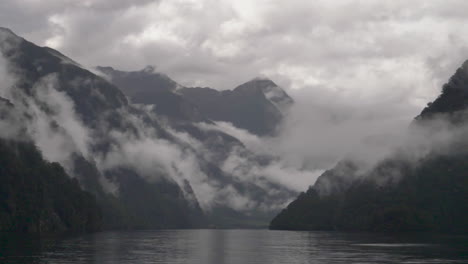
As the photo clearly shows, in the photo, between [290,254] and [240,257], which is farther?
[290,254]

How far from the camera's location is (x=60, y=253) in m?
178

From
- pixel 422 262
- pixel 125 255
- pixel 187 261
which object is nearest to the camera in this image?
pixel 422 262

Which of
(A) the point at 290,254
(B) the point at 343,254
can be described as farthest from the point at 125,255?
(B) the point at 343,254

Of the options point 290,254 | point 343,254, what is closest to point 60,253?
point 290,254

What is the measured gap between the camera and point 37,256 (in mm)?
164500

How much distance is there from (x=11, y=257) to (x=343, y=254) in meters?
83.5

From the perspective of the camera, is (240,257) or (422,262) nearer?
(422,262)

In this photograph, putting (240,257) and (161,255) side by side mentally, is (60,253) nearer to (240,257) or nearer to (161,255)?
(161,255)

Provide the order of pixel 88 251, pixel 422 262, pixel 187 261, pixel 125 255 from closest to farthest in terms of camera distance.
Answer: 1. pixel 422 262
2. pixel 187 261
3. pixel 125 255
4. pixel 88 251

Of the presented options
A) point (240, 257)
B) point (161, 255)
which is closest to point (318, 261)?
point (240, 257)

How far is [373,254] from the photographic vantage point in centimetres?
18038

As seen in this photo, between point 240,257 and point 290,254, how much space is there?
18.9 m

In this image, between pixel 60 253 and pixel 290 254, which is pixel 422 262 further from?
pixel 60 253

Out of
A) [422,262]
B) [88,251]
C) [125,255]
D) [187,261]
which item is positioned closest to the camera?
[422,262]
